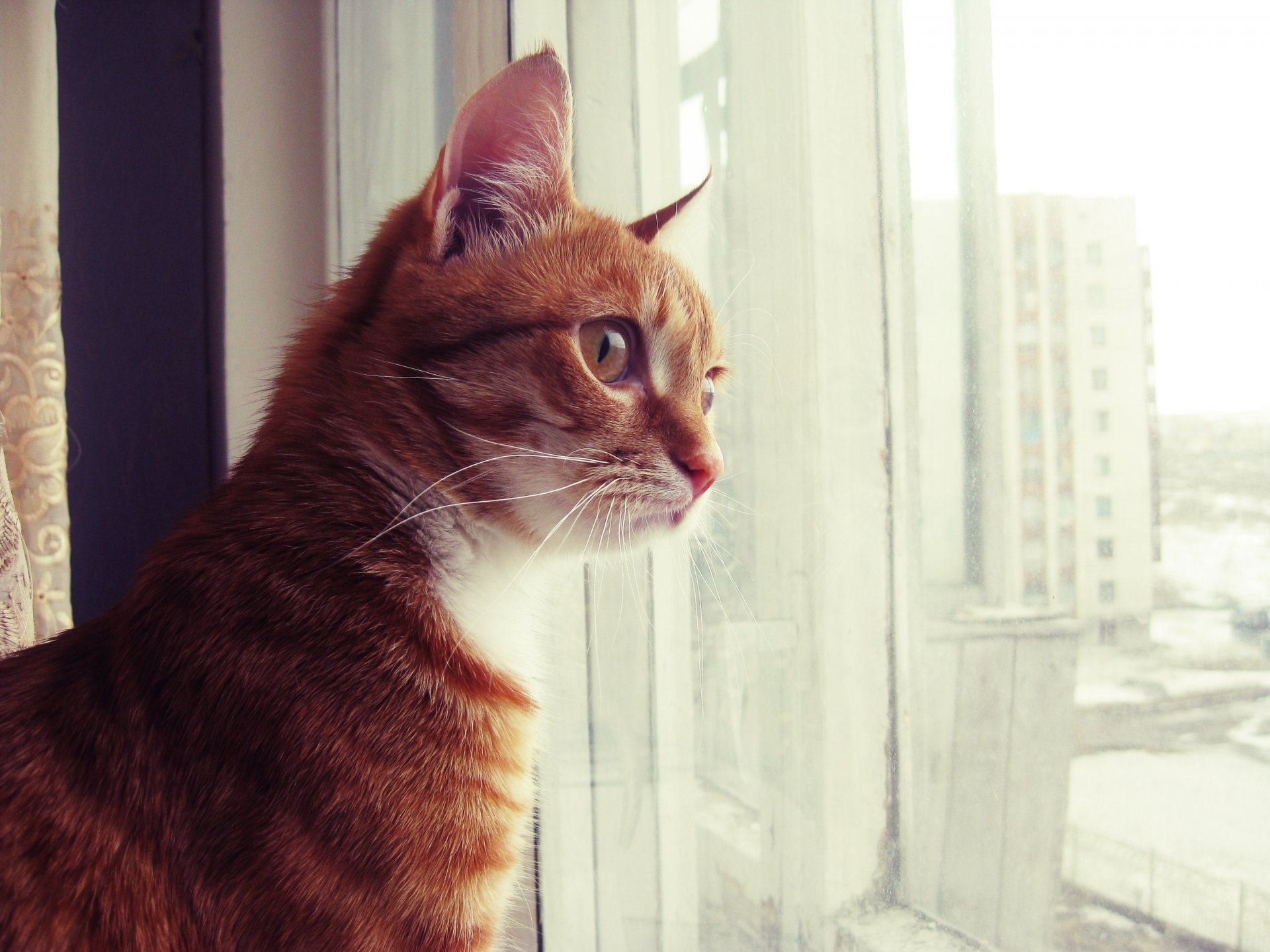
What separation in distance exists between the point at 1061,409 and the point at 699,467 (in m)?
0.26

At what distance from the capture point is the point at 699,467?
0.68m

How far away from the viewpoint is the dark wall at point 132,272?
6.04ft

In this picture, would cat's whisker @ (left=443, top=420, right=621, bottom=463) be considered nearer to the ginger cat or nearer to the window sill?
the ginger cat

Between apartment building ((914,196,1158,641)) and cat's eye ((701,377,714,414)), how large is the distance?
194 mm

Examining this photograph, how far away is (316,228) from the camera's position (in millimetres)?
1822

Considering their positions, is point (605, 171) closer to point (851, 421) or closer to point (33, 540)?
point (851, 421)

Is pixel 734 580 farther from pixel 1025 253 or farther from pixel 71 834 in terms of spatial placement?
pixel 71 834

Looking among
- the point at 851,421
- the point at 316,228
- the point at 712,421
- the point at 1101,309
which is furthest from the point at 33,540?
the point at 1101,309

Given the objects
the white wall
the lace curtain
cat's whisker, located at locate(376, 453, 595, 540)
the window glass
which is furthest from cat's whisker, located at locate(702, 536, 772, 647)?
the white wall

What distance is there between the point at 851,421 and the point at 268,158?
153 cm

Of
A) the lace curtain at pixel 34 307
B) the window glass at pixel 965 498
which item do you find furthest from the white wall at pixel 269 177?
the window glass at pixel 965 498

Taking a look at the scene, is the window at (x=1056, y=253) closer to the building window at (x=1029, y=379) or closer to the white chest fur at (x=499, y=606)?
the building window at (x=1029, y=379)

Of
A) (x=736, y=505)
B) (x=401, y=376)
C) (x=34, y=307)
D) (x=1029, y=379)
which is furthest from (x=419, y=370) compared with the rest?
(x=34, y=307)

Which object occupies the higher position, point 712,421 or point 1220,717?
point 712,421
